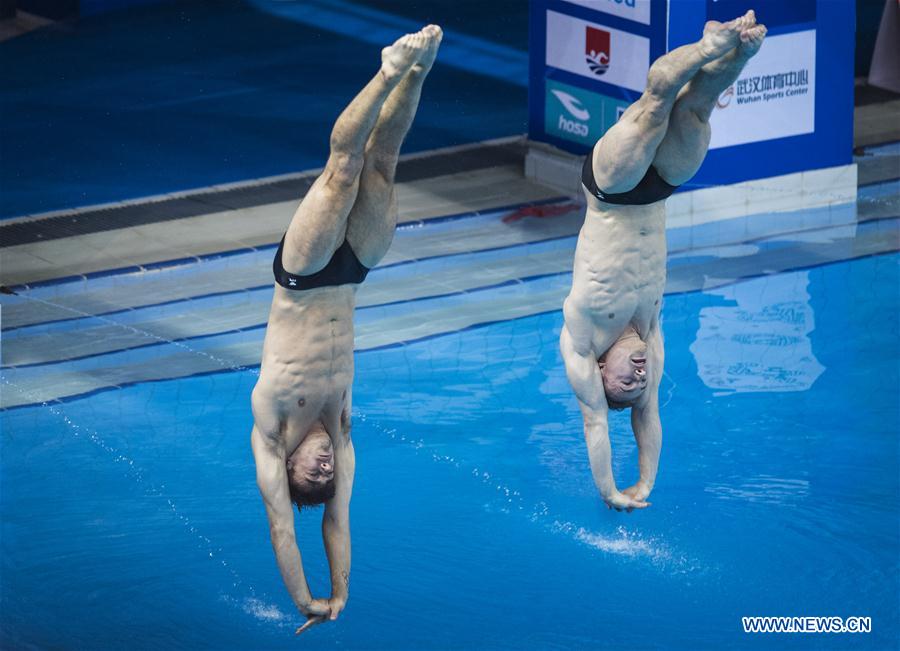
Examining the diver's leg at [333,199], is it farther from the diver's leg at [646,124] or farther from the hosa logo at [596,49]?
the hosa logo at [596,49]

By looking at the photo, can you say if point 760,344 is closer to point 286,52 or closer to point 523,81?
point 523,81

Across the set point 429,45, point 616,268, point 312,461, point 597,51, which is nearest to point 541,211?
point 597,51

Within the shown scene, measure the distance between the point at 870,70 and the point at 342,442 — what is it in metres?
10.7

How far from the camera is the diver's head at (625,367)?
7527 millimetres

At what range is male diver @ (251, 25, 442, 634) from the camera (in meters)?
6.49

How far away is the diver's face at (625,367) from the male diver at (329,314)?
119cm

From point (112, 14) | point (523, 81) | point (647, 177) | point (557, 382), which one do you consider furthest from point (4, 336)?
point (112, 14)

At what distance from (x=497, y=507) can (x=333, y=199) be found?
3519mm

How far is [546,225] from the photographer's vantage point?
1339 cm

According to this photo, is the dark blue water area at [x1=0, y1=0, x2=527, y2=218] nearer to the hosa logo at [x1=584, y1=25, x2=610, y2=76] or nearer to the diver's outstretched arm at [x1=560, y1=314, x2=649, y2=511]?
the hosa logo at [x1=584, y1=25, x2=610, y2=76]

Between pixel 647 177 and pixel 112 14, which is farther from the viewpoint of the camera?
pixel 112 14

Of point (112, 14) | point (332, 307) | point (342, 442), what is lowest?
point (112, 14)

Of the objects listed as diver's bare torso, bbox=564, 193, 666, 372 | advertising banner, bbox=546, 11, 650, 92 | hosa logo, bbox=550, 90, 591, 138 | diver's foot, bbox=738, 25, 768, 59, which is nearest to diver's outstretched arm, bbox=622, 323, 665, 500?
diver's bare torso, bbox=564, 193, 666, 372

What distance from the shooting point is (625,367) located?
7.53m
